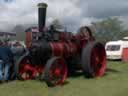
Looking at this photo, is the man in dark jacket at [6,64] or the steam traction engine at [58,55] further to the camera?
the man in dark jacket at [6,64]

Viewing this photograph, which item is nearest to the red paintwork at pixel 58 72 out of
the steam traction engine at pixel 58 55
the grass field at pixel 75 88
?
the steam traction engine at pixel 58 55

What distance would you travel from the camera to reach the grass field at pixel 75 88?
330 inches

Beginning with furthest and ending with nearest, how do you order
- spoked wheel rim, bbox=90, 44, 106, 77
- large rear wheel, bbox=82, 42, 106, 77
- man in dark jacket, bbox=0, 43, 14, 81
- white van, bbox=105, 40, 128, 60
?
white van, bbox=105, 40, 128, 60, spoked wheel rim, bbox=90, 44, 106, 77, man in dark jacket, bbox=0, 43, 14, 81, large rear wheel, bbox=82, 42, 106, 77

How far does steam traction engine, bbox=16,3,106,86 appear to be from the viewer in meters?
9.88

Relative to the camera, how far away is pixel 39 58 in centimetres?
1047

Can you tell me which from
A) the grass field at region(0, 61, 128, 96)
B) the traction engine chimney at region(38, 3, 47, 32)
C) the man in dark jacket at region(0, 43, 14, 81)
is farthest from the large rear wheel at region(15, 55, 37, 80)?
the traction engine chimney at region(38, 3, 47, 32)

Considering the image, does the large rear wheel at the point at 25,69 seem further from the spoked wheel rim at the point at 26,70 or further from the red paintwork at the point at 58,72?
the red paintwork at the point at 58,72

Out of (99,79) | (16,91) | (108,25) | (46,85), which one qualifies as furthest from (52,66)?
(108,25)

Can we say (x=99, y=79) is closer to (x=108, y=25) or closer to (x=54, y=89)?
(x=54, y=89)

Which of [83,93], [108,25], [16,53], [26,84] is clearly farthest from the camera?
[108,25]

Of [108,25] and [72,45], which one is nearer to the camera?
[72,45]

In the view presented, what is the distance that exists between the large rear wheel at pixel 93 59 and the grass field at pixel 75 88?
1.27 ft

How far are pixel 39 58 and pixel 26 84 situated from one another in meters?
0.98

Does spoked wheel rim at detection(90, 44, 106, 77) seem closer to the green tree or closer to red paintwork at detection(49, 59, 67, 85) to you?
red paintwork at detection(49, 59, 67, 85)
